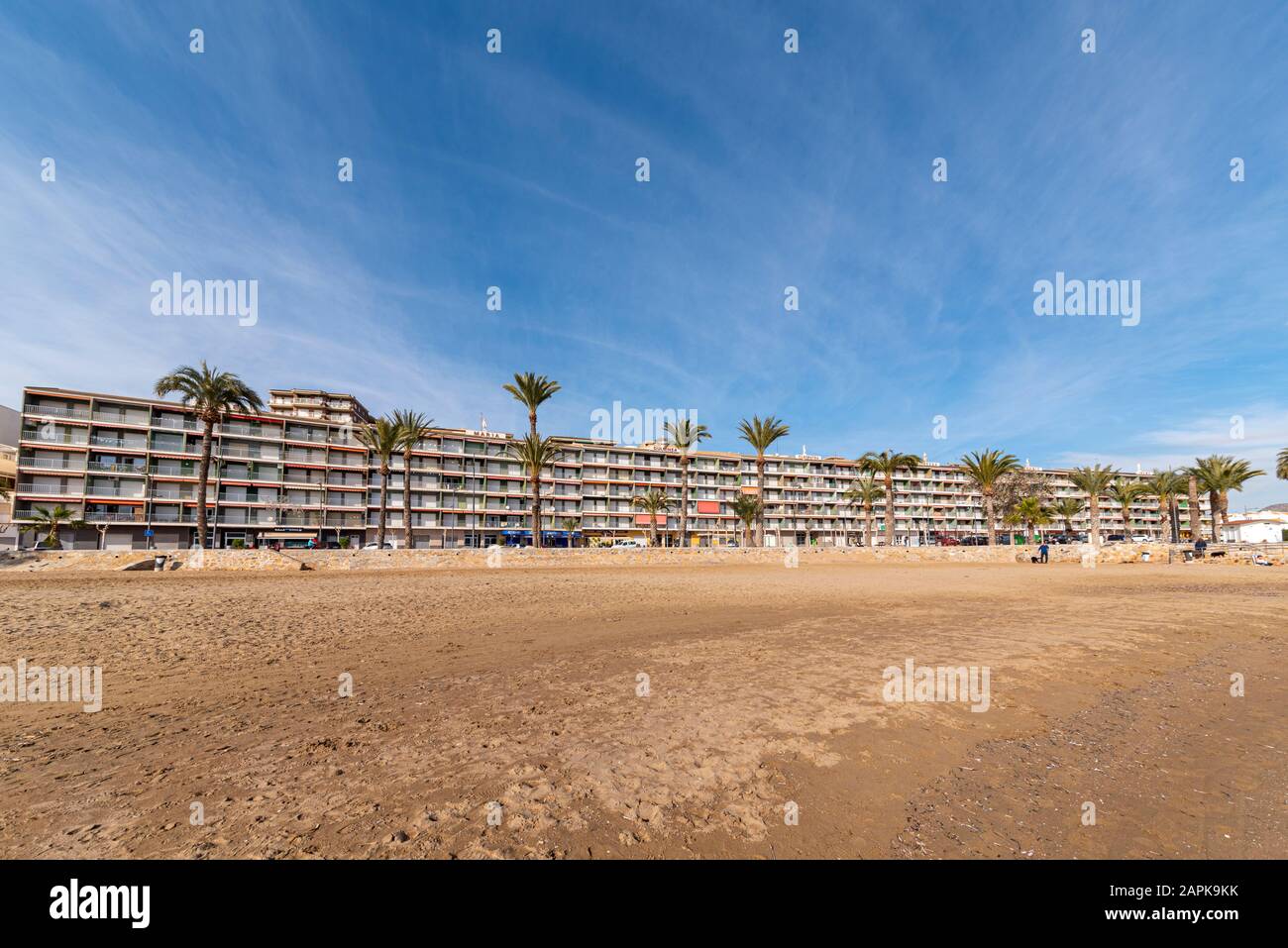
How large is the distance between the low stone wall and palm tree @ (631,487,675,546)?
114 feet

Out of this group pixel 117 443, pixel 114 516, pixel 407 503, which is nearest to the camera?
pixel 407 503

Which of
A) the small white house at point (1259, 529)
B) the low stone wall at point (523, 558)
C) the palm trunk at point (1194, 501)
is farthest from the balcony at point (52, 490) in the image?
the small white house at point (1259, 529)

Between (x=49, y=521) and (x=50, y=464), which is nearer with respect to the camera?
(x=49, y=521)

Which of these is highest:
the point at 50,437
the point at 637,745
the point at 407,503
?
the point at 50,437

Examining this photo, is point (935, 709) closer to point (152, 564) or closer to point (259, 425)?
point (152, 564)

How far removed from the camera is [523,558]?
39.9 meters

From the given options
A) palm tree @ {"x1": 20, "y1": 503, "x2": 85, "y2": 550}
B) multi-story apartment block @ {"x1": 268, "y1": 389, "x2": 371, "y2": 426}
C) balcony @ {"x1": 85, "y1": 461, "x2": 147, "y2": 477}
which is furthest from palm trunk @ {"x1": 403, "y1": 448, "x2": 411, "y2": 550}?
multi-story apartment block @ {"x1": 268, "y1": 389, "x2": 371, "y2": 426}

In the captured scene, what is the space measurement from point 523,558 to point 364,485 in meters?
44.8

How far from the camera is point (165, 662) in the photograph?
9.49m

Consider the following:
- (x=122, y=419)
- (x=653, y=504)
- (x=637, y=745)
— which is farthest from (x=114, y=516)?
(x=637, y=745)

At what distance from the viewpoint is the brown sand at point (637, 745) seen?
4129 millimetres

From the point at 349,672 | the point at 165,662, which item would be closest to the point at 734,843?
the point at 349,672

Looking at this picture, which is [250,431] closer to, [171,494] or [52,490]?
[171,494]

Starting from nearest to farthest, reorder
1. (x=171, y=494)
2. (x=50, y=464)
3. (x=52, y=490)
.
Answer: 1. (x=52, y=490)
2. (x=50, y=464)
3. (x=171, y=494)
